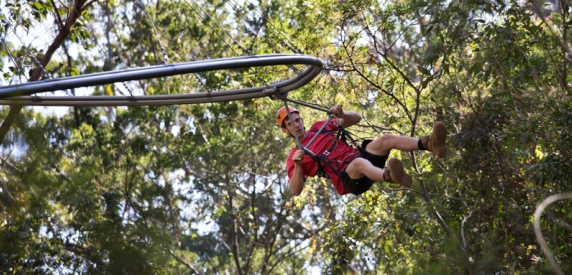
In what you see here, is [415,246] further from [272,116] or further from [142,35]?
[142,35]

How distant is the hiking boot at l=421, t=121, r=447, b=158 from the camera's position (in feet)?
15.7

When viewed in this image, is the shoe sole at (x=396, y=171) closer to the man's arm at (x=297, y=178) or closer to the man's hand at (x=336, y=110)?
the man's arm at (x=297, y=178)

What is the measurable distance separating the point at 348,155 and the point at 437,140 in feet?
2.40

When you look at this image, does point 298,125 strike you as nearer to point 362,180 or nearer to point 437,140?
point 362,180

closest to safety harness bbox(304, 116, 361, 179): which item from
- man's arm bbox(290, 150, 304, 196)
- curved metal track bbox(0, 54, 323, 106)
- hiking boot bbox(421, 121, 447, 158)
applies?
man's arm bbox(290, 150, 304, 196)

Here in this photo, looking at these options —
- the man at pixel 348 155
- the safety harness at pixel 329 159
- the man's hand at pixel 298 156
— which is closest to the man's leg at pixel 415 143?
the man at pixel 348 155

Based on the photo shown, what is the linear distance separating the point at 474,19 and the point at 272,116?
6182 millimetres

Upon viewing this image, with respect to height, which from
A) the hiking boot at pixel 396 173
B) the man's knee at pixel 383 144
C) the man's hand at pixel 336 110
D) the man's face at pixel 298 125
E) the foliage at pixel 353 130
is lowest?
the hiking boot at pixel 396 173

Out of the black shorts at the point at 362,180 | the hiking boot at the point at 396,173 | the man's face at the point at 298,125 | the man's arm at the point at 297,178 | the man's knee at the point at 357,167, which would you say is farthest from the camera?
the man's face at the point at 298,125

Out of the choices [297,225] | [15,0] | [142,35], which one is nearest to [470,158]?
[15,0]

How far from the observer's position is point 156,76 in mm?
4355

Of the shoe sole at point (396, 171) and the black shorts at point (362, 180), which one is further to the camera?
the black shorts at point (362, 180)

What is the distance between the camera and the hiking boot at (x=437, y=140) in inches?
188

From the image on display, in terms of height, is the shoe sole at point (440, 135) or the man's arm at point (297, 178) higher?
the man's arm at point (297, 178)
